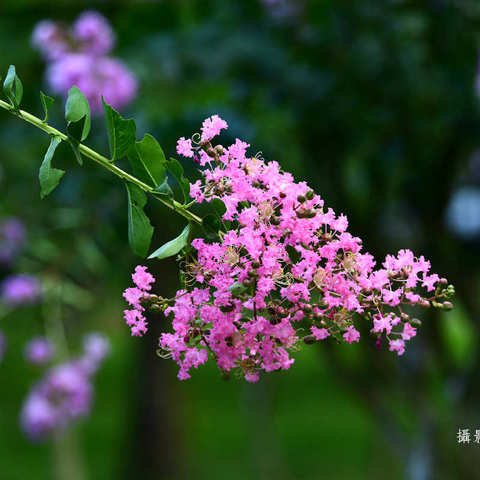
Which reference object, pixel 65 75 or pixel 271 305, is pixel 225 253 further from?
pixel 65 75

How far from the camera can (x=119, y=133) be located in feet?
3.02

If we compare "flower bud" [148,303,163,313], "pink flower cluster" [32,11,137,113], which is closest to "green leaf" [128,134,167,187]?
"flower bud" [148,303,163,313]

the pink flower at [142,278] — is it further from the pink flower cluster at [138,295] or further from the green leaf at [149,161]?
the green leaf at [149,161]

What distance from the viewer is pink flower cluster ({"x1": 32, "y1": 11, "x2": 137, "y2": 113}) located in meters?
2.62

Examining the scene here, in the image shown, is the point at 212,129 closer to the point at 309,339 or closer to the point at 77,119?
the point at 77,119

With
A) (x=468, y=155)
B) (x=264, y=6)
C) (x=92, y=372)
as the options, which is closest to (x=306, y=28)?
(x=264, y=6)

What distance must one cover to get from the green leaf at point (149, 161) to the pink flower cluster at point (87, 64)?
1.72 m

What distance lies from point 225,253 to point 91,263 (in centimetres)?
200

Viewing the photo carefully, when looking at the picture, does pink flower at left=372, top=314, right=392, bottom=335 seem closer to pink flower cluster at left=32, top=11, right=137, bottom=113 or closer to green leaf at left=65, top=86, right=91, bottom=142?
green leaf at left=65, top=86, right=91, bottom=142

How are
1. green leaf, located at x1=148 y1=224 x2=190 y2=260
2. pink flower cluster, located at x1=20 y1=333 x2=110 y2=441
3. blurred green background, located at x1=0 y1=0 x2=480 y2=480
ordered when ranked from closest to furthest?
green leaf, located at x1=148 y1=224 x2=190 y2=260
blurred green background, located at x1=0 y1=0 x2=480 y2=480
pink flower cluster, located at x1=20 y1=333 x2=110 y2=441

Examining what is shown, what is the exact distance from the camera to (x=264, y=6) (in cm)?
296

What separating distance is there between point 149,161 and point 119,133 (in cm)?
5

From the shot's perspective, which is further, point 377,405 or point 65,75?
point 377,405

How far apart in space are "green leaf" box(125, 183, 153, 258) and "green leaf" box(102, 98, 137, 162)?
0.05 metres
